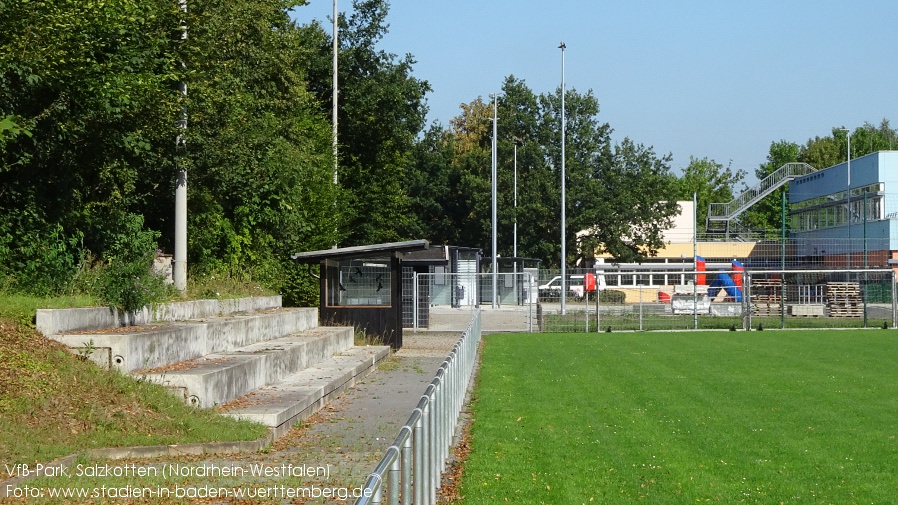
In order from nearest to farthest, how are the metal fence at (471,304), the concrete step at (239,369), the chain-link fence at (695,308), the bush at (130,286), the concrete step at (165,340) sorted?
the concrete step at (165,340) < the concrete step at (239,369) < the bush at (130,286) < the metal fence at (471,304) < the chain-link fence at (695,308)

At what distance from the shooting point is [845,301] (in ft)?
144

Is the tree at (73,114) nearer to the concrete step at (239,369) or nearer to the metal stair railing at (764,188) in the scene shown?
the concrete step at (239,369)

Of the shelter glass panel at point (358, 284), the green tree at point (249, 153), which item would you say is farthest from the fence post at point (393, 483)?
the shelter glass panel at point (358, 284)

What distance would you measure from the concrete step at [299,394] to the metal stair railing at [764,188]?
62.6m

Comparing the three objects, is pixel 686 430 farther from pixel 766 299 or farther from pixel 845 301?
pixel 845 301

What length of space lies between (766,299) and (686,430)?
105 feet

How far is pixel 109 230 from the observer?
19.6 metres

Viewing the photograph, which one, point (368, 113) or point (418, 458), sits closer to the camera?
point (418, 458)

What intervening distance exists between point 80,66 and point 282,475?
24.2 ft

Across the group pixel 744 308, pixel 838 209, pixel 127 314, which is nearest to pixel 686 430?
pixel 127 314

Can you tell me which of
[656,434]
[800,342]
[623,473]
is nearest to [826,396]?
[656,434]

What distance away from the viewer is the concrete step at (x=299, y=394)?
43.1ft

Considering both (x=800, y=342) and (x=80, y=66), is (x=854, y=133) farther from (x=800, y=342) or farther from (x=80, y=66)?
(x=80, y=66)

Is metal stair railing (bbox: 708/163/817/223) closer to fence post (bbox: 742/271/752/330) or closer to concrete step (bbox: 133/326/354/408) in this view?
fence post (bbox: 742/271/752/330)
